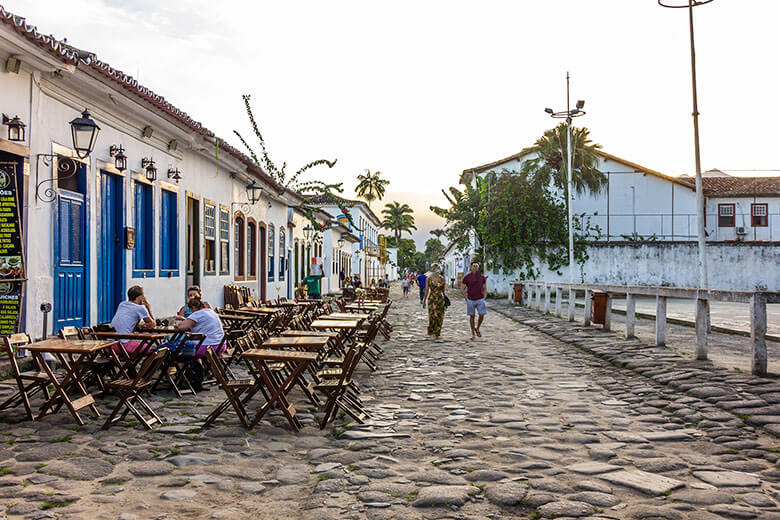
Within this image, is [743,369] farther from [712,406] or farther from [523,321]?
[523,321]

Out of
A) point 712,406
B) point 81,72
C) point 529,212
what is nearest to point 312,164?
point 529,212

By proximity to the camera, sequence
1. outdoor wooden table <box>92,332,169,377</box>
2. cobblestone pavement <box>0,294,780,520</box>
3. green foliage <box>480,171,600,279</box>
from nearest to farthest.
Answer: cobblestone pavement <box>0,294,780,520</box>
outdoor wooden table <box>92,332,169,377</box>
green foliage <box>480,171,600,279</box>

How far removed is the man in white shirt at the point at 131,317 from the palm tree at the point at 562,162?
1139 inches

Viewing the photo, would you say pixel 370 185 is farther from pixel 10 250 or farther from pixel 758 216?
pixel 10 250

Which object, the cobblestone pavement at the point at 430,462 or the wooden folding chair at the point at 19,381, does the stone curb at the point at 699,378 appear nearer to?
the cobblestone pavement at the point at 430,462

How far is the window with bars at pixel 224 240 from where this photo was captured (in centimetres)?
1634

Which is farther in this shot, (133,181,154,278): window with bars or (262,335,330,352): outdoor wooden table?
(133,181,154,278): window with bars

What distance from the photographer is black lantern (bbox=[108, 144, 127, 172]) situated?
10357mm

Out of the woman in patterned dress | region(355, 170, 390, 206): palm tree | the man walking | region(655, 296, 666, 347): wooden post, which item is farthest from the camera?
region(355, 170, 390, 206): palm tree

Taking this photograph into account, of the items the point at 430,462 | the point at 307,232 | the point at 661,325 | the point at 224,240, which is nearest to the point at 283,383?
the point at 430,462

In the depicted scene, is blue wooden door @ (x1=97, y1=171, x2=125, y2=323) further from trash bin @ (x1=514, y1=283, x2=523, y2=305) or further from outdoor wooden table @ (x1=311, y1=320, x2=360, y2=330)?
trash bin @ (x1=514, y1=283, x2=523, y2=305)

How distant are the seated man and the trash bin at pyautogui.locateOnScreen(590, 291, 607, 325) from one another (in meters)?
9.72

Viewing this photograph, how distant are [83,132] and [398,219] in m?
90.3

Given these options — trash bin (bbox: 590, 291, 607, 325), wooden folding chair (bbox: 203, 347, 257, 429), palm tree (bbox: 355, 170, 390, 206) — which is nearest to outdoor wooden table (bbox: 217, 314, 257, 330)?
wooden folding chair (bbox: 203, 347, 257, 429)
